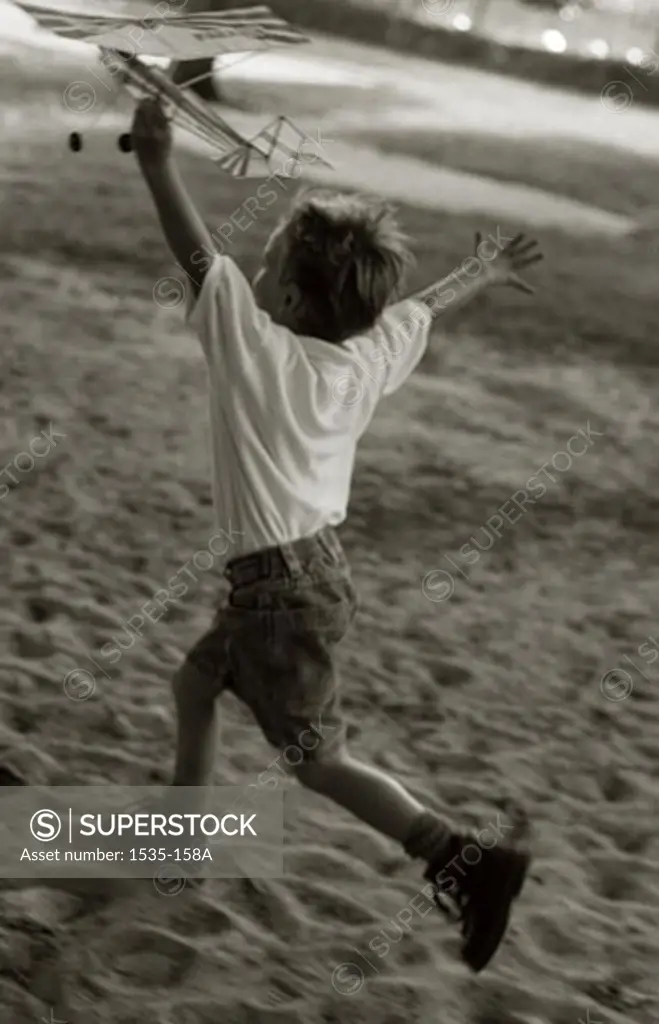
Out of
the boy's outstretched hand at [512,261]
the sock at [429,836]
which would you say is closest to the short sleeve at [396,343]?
the boy's outstretched hand at [512,261]

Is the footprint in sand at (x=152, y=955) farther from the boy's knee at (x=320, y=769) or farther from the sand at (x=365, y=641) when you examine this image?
the boy's knee at (x=320, y=769)

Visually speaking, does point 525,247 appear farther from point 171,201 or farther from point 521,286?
point 171,201

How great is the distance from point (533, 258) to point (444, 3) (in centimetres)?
31

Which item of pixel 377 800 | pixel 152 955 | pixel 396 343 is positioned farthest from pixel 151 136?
pixel 152 955

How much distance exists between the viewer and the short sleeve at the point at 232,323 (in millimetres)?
1091

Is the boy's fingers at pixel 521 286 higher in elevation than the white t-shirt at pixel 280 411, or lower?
higher

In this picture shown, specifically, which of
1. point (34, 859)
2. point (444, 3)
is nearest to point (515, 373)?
point (444, 3)

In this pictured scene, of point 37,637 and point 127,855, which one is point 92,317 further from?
point 127,855

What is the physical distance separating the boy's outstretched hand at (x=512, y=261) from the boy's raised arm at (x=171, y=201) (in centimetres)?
37

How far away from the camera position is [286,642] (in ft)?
3.94

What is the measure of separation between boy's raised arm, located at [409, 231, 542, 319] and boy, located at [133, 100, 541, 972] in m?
0.02

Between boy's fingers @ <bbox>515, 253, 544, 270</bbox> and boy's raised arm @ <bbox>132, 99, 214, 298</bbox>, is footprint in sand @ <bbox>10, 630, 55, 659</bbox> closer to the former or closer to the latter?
boy's raised arm @ <bbox>132, 99, 214, 298</bbox>

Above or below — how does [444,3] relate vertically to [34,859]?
A: above

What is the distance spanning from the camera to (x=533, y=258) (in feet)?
4.50
